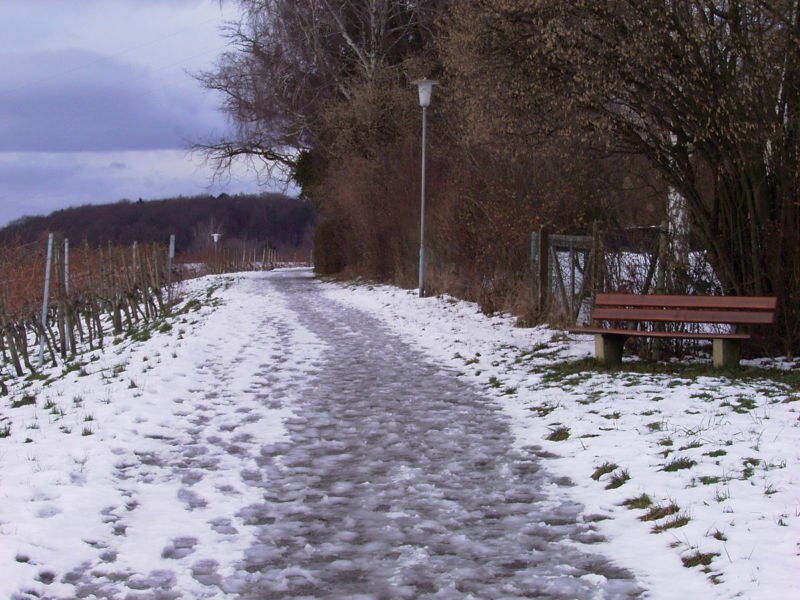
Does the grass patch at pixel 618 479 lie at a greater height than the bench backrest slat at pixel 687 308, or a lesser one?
lesser

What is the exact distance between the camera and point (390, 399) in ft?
30.7

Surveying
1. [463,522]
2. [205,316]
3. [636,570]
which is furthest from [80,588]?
[205,316]

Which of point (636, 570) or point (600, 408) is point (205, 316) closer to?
point (600, 408)

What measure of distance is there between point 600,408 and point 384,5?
29.3 metres

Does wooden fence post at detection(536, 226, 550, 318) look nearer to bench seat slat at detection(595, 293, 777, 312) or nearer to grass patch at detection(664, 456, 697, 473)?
bench seat slat at detection(595, 293, 777, 312)

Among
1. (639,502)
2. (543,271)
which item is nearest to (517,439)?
(639,502)

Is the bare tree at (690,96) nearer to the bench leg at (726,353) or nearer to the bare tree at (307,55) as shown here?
the bench leg at (726,353)

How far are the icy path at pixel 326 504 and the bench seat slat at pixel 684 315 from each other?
6.86 ft

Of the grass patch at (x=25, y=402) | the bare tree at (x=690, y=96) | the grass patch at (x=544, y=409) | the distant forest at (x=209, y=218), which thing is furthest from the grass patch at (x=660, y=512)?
the distant forest at (x=209, y=218)

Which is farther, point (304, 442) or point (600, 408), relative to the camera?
point (600, 408)

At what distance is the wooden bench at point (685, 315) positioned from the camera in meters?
9.80

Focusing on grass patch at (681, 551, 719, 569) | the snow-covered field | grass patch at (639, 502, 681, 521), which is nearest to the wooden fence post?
the snow-covered field

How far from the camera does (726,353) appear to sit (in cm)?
1009

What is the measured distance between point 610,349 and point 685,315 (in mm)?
1097
